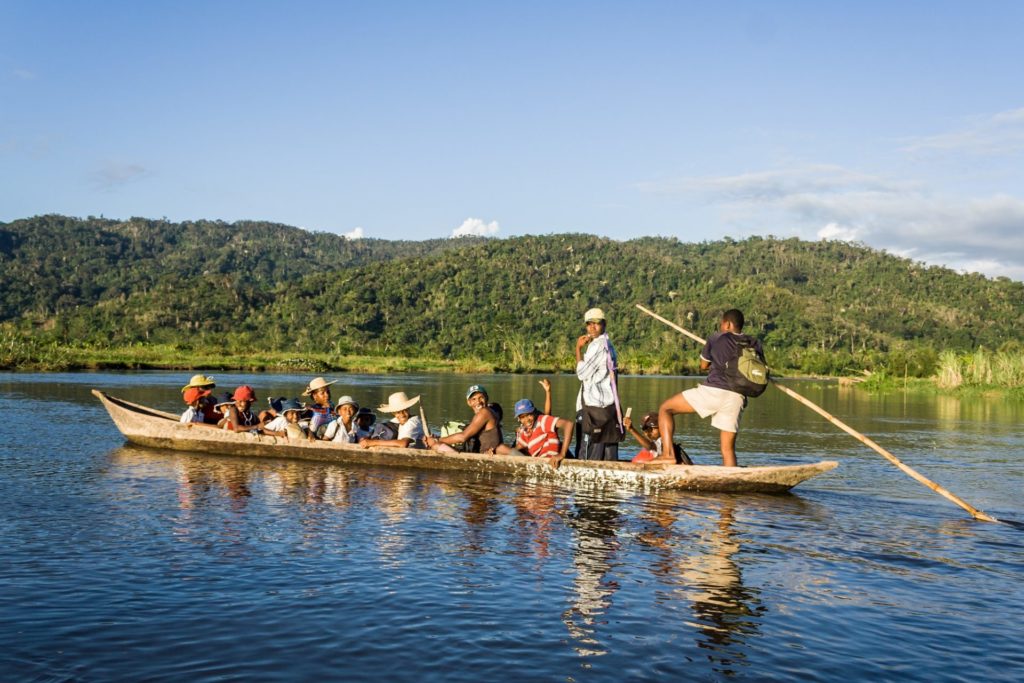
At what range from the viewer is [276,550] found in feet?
28.1

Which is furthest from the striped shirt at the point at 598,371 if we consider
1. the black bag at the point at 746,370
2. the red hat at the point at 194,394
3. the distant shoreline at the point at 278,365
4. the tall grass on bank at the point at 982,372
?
the tall grass on bank at the point at 982,372

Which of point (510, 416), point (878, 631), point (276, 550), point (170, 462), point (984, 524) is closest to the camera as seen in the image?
point (878, 631)

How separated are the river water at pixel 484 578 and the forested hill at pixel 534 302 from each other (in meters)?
58.9

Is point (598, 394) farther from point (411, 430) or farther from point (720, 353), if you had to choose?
point (411, 430)

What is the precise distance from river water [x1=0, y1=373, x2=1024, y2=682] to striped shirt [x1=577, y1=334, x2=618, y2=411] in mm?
1200

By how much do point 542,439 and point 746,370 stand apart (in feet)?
10.7

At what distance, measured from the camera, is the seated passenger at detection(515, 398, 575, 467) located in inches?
497

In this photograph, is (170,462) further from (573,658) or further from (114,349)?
(114,349)

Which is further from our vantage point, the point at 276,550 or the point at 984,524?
the point at 984,524

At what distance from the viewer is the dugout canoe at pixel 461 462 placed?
1166 cm

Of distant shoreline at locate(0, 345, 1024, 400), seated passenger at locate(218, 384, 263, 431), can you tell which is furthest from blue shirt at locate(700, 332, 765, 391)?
distant shoreline at locate(0, 345, 1024, 400)

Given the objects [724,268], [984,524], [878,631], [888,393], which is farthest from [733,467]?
[724,268]

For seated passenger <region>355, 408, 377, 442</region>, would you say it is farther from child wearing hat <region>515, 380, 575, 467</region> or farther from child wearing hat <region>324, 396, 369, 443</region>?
child wearing hat <region>515, 380, 575, 467</region>

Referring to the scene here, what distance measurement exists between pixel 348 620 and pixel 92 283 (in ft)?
441
